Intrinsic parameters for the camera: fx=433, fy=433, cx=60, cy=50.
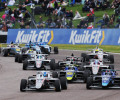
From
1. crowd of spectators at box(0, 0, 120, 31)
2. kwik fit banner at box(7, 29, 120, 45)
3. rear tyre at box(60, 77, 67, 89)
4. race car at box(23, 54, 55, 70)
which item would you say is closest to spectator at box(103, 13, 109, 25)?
crowd of spectators at box(0, 0, 120, 31)

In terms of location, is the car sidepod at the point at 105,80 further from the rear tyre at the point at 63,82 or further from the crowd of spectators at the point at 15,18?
the crowd of spectators at the point at 15,18

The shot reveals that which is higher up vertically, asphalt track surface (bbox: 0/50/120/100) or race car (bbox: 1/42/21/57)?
race car (bbox: 1/42/21/57)

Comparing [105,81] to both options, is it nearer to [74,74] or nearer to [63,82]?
[63,82]

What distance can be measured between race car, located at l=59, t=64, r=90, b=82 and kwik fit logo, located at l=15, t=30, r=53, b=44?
22952 millimetres

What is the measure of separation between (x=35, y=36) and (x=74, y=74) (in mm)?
24754

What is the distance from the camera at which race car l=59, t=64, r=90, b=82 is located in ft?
56.3

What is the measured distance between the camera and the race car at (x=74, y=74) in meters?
17.2

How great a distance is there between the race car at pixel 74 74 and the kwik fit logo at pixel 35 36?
75.3ft

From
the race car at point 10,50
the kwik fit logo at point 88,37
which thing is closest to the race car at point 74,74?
the race car at point 10,50

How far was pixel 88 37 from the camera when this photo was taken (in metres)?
38.3

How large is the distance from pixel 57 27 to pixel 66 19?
3.76ft

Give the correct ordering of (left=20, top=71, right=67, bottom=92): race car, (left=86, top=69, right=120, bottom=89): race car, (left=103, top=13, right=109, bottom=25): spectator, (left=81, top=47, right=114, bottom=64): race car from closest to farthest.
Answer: (left=20, top=71, right=67, bottom=92): race car
(left=86, top=69, right=120, bottom=89): race car
(left=81, top=47, right=114, bottom=64): race car
(left=103, top=13, right=109, bottom=25): spectator

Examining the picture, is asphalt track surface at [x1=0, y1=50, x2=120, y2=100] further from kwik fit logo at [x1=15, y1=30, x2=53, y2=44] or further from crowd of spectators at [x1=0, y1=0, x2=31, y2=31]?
crowd of spectators at [x1=0, y1=0, x2=31, y2=31]

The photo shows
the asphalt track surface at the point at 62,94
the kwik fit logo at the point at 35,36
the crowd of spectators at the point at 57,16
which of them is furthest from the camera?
the kwik fit logo at the point at 35,36
